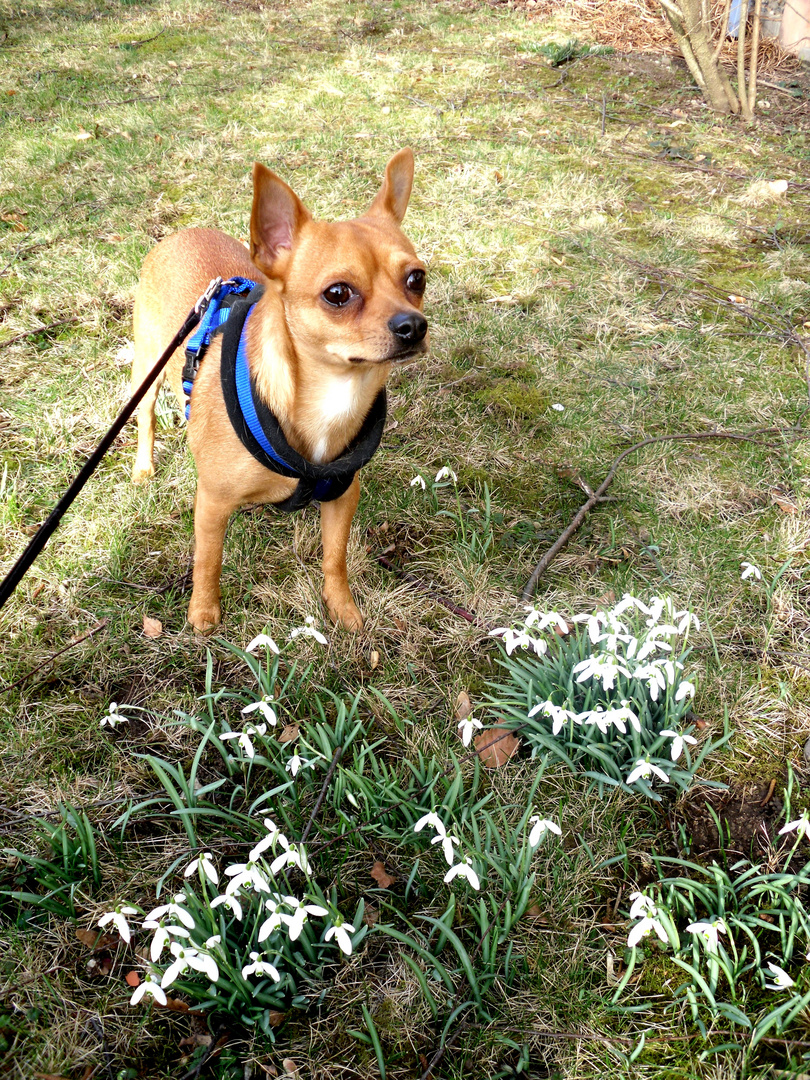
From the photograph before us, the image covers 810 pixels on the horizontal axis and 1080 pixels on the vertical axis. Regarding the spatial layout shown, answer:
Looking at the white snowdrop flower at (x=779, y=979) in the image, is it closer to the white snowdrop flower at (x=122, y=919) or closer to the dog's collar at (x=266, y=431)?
the white snowdrop flower at (x=122, y=919)

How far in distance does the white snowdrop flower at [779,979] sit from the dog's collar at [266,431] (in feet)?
5.50

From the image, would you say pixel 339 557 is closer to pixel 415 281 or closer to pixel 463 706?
pixel 463 706

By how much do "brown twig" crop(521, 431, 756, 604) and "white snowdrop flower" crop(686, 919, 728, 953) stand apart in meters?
1.24

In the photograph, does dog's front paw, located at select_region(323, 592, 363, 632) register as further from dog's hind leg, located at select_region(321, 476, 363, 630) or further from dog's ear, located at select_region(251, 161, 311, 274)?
dog's ear, located at select_region(251, 161, 311, 274)

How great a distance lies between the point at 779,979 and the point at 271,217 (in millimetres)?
2327

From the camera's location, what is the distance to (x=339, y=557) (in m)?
2.57

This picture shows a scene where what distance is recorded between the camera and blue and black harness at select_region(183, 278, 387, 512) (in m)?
2.09

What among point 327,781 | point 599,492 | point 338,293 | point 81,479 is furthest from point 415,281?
point 327,781

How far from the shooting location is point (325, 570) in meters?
2.61

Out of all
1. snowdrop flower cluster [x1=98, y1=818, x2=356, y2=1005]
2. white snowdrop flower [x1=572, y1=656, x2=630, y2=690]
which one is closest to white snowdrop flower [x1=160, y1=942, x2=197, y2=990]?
snowdrop flower cluster [x1=98, y1=818, x2=356, y2=1005]

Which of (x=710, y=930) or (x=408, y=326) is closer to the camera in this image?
(x=710, y=930)

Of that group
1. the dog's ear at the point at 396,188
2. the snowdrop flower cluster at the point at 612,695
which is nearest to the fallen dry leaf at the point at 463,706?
the snowdrop flower cluster at the point at 612,695

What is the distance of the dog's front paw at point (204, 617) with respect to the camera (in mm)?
2512

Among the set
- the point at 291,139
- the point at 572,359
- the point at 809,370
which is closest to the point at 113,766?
the point at 572,359
